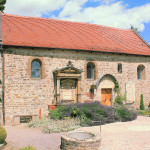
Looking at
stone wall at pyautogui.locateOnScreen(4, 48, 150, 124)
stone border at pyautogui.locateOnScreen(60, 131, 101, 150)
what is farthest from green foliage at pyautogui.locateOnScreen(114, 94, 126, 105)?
stone border at pyautogui.locateOnScreen(60, 131, 101, 150)

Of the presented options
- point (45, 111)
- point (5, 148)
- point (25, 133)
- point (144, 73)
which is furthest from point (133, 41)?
point (5, 148)

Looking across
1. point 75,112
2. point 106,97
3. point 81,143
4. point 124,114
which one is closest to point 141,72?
point 106,97

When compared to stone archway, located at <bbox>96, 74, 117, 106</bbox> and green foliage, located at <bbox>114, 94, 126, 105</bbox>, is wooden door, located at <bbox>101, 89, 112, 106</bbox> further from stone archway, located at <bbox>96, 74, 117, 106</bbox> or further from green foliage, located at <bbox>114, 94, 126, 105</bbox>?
green foliage, located at <bbox>114, 94, 126, 105</bbox>

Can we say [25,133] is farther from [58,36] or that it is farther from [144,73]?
[144,73]

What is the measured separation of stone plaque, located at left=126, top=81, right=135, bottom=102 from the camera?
59.5ft

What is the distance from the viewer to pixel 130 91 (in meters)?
18.2

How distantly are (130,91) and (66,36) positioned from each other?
295 inches

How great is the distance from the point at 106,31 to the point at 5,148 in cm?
1532

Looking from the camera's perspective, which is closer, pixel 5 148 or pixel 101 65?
pixel 5 148

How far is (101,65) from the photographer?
1716 cm

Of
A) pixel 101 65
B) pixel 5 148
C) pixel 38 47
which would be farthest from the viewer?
pixel 101 65

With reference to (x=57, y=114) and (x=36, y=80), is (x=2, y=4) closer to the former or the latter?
(x=36, y=80)

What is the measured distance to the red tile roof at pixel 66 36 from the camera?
15.0 meters

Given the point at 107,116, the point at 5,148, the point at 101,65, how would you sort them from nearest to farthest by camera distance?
the point at 5,148
the point at 107,116
the point at 101,65
